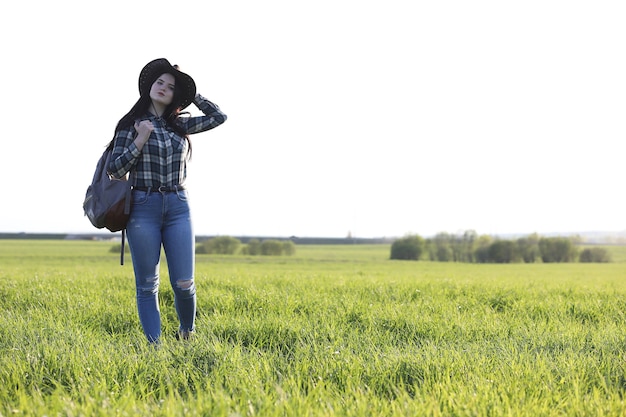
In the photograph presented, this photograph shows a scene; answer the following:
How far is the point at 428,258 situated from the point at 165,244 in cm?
5057

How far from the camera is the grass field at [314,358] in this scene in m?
2.97

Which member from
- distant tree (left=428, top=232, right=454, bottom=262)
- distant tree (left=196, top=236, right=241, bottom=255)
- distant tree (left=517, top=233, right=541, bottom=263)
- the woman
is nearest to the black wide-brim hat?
the woman

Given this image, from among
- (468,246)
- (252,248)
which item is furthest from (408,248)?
(252,248)

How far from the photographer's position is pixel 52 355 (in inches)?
151

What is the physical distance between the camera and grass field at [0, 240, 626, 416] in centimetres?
297

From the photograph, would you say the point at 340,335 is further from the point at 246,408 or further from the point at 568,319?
the point at 568,319

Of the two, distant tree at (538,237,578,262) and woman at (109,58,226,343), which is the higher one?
woman at (109,58,226,343)

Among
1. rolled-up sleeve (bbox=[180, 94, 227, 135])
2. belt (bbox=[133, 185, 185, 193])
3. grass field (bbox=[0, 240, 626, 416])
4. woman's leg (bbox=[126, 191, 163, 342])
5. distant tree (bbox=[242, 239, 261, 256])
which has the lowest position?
distant tree (bbox=[242, 239, 261, 256])

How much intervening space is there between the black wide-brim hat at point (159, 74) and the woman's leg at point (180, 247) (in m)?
1.04

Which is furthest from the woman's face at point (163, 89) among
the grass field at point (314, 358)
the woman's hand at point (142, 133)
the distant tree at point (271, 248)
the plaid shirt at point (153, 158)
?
the distant tree at point (271, 248)

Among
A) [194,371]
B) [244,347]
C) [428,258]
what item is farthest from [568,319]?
[428,258]

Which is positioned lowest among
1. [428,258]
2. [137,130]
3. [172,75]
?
[428,258]

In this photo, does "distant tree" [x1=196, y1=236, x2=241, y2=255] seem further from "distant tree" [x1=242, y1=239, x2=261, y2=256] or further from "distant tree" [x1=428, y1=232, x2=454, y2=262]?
"distant tree" [x1=428, y1=232, x2=454, y2=262]

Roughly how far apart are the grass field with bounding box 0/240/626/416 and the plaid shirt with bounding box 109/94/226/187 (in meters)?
1.48
